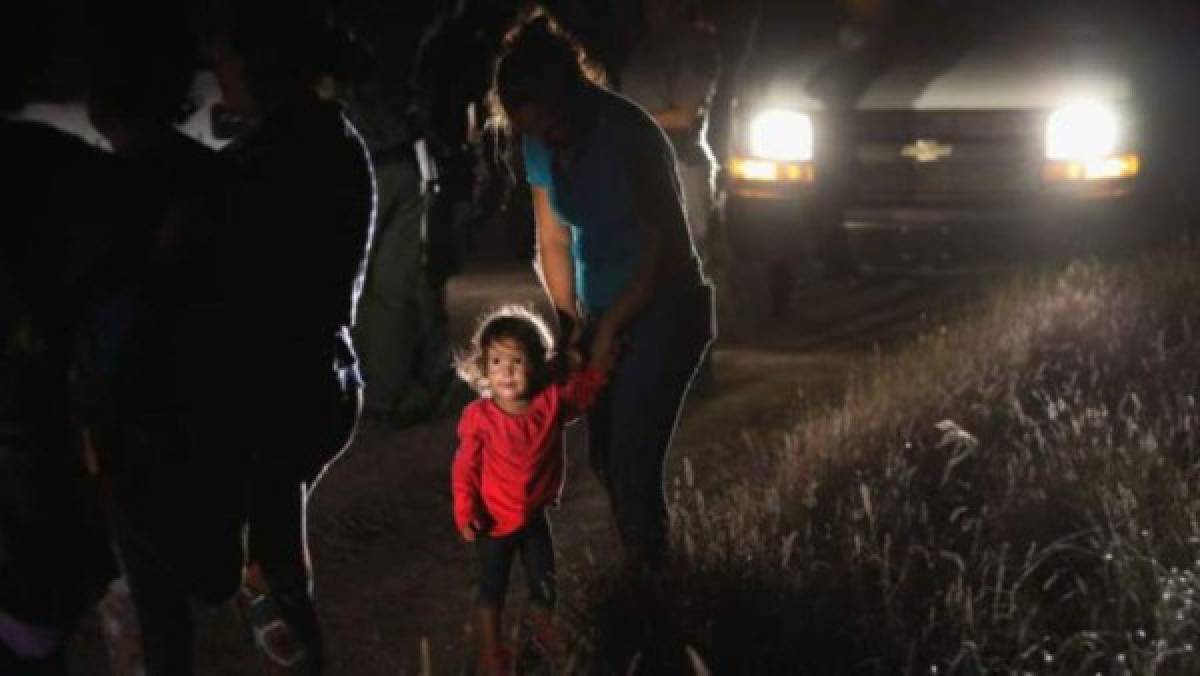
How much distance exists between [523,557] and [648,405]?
0.48 meters

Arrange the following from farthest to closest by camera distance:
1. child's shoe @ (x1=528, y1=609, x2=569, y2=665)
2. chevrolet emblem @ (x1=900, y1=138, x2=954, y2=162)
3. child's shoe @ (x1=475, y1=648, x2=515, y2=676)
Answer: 1. chevrolet emblem @ (x1=900, y1=138, x2=954, y2=162)
2. child's shoe @ (x1=475, y1=648, x2=515, y2=676)
3. child's shoe @ (x1=528, y1=609, x2=569, y2=665)

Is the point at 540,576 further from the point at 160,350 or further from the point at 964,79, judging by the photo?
the point at 964,79

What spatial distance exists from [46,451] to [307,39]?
101 centimetres

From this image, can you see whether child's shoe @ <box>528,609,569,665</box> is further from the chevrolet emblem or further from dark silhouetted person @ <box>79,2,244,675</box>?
the chevrolet emblem

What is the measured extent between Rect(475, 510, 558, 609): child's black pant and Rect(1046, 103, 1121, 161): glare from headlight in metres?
6.17

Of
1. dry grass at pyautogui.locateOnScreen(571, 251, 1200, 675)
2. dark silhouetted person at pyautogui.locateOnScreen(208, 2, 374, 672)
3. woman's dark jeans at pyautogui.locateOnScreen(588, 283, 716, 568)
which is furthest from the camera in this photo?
woman's dark jeans at pyautogui.locateOnScreen(588, 283, 716, 568)

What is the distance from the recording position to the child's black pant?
15.8 ft

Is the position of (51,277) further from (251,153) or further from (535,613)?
(535,613)

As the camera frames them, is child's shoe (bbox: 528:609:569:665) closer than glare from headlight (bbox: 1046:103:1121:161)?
Yes

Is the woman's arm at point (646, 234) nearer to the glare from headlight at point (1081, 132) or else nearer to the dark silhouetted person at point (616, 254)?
the dark silhouetted person at point (616, 254)

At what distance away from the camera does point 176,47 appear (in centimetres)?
396

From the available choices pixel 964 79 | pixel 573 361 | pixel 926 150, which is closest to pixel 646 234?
pixel 573 361

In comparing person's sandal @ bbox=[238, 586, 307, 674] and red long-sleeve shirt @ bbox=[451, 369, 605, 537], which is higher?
red long-sleeve shirt @ bbox=[451, 369, 605, 537]

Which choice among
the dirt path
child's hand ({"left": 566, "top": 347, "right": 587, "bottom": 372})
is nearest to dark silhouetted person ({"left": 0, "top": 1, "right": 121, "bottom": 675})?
the dirt path
